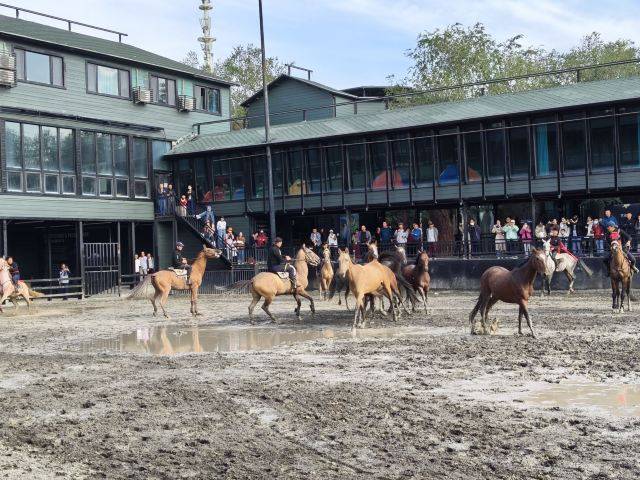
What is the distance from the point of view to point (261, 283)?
21.2 meters

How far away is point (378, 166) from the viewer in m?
39.8

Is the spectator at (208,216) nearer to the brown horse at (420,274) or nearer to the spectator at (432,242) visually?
the spectator at (432,242)

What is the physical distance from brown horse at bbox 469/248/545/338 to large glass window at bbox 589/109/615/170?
1885 cm

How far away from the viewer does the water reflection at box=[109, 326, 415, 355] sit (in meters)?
16.6

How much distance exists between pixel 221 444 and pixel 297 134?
3453cm

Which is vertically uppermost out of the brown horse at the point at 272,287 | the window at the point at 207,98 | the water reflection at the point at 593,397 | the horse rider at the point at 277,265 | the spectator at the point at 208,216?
the window at the point at 207,98

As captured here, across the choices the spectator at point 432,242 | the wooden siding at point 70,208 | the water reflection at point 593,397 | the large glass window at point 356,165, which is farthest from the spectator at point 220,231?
the water reflection at point 593,397

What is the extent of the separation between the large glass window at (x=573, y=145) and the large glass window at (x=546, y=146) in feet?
1.20

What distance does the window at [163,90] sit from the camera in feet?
147

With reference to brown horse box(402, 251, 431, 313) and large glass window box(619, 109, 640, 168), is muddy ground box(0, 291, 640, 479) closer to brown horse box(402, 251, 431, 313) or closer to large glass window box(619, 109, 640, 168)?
brown horse box(402, 251, 431, 313)

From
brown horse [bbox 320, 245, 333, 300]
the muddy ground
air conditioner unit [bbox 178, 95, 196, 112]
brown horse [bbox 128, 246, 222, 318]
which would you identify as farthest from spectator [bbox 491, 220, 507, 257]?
air conditioner unit [bbox 178, 95, 196, 112]

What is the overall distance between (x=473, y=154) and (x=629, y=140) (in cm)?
641

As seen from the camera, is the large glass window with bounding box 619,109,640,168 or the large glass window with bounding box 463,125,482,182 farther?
the large glass window with bounding box 463,125,482,182

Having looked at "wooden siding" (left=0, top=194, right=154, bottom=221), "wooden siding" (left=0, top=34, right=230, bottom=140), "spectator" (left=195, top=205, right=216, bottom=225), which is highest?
"wooden siding" (left=0, top=34, right=230, bottom=140)
